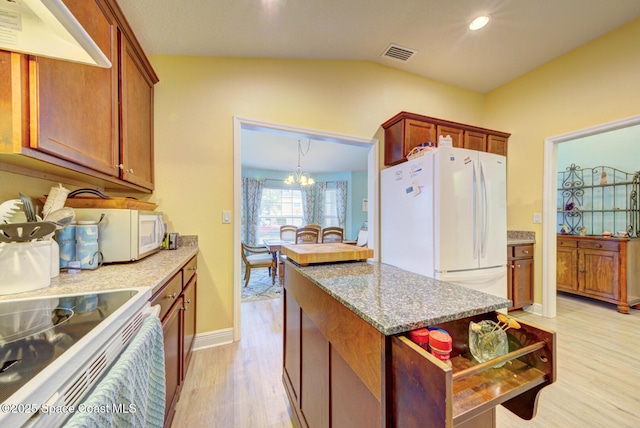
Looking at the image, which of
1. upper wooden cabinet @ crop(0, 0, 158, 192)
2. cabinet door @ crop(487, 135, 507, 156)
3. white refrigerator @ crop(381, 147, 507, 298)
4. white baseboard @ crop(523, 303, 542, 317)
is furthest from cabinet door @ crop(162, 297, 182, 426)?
white baseboard @ crop(523, 303, 542, 317)

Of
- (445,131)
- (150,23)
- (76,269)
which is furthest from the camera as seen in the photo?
(445,131)

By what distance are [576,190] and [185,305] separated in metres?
5.28

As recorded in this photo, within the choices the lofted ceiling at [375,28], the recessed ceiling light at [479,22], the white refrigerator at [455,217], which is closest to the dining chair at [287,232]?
the white refrigerator at [455,217]

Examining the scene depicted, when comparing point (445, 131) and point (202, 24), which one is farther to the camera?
point (445, 131)

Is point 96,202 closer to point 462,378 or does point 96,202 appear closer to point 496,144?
point 462,378

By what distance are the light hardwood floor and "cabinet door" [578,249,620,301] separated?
16.9 inches

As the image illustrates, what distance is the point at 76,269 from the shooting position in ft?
3.80

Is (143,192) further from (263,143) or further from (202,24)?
(263,143)

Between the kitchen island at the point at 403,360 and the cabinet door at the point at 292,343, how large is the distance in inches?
6.8

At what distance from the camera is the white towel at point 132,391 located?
424mm

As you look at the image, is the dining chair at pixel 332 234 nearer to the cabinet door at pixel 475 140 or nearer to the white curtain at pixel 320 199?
the white curtain at pixel 320 199

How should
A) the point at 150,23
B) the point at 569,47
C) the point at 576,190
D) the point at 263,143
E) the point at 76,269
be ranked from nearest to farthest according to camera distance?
the point at 76,269
the point at 150,23
the point at 569,47
the point at 576,190
the point at 263,143

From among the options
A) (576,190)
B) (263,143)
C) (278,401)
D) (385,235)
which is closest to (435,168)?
(385,235)

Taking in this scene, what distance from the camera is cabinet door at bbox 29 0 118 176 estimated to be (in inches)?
34.9
